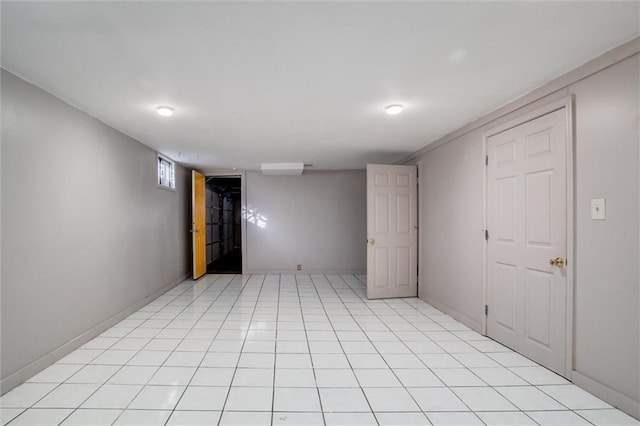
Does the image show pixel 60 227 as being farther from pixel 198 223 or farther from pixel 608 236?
pixel 608 236

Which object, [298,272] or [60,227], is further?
[298,272]

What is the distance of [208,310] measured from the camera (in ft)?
13.6

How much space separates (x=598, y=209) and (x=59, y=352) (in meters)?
4.49

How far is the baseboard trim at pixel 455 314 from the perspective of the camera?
11.2 feet

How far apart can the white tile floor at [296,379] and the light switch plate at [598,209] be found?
127 cm

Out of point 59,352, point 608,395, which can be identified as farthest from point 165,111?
point 608,395

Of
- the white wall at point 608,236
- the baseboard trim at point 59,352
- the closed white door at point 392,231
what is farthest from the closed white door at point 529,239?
the baseboard trim at point 59,352

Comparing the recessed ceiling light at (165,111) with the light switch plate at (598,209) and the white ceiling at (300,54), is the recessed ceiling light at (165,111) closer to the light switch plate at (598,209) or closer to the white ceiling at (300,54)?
the white ceiling at (300,54)

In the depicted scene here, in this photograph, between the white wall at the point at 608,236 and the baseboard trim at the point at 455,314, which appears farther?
the baseboard trim at the point at 455,314

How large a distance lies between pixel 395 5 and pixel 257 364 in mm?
2768

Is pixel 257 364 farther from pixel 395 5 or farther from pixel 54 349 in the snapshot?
pixel 395 5

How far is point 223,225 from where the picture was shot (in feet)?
34.6

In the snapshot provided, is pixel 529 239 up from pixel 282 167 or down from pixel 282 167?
down

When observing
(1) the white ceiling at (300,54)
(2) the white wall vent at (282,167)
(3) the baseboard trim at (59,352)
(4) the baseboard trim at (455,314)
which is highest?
(1) the white ceiling at (300,54)
